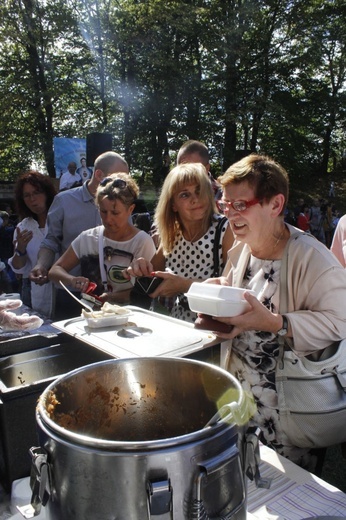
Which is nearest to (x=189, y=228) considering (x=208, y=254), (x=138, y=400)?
(x=208, y=254)

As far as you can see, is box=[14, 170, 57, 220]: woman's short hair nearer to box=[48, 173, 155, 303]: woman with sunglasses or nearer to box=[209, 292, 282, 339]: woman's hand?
box=[48, 173, 155, 303]: woman with sunglasses

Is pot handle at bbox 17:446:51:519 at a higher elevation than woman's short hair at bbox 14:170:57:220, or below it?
below

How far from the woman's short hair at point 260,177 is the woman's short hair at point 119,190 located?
940mm

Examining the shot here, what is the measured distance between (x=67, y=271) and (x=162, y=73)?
16.4 metres

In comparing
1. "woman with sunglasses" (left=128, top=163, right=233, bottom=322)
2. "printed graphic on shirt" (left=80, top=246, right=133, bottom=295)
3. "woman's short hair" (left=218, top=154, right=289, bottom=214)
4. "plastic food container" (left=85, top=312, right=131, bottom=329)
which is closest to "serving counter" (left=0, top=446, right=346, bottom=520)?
"plastic food container" (left=85, top=312, right=131, bottom=329)

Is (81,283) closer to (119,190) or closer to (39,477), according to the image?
(119,190)

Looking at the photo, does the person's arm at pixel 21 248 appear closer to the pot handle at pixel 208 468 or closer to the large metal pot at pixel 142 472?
the large metal pot at pixel 142 472

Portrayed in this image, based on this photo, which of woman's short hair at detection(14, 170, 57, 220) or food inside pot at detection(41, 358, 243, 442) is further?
woman's short hair at detection(14, 170, 57, 220)

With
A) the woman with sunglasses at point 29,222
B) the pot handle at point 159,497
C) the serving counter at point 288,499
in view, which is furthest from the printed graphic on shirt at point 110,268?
the pot handle at point 159,497

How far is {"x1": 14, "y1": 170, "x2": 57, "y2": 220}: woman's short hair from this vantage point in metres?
3.31

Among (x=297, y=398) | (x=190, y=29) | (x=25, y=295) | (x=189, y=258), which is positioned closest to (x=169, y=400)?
(x=297, y=398)

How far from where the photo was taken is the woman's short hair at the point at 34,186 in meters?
3.31

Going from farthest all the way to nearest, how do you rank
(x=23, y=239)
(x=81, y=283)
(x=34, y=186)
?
(x=34, y=186)
(x=23, y=239)
(x=81, y=283)

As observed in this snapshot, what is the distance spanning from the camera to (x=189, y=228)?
2297 mm
